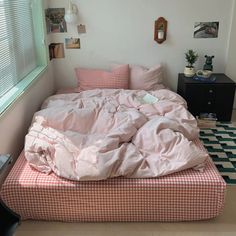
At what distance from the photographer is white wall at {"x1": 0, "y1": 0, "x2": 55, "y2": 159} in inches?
85.3

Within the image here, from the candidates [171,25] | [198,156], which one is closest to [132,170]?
[198,156]

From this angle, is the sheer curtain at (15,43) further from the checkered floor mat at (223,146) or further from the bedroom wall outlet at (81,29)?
the checkered floor mat at (223,146)

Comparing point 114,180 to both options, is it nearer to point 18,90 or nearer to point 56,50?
point 18,90

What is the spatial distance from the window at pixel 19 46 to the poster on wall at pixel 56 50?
26 centimetres

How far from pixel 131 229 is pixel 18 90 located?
147 centimetres

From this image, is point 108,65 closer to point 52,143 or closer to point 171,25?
point 171,25

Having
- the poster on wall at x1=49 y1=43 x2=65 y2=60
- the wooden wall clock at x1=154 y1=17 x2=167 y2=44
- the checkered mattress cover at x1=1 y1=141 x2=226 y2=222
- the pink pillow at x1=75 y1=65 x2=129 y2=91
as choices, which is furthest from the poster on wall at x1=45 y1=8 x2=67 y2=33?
the checkered mattress cover at x1=1 y1=141 x2=226 y2=222

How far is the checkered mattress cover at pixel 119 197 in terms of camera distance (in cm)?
190

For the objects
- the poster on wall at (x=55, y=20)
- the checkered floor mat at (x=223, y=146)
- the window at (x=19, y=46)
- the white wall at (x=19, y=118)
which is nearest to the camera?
the white wall at (x=19, y=118)

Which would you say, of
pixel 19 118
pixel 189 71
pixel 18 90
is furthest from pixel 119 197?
pixel 189 71

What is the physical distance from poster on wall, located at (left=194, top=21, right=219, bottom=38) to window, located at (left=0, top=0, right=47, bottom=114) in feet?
5.93

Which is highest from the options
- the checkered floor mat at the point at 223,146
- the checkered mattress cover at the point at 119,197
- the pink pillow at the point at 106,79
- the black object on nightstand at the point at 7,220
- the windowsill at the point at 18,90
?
the windowsill at the point at 18,90

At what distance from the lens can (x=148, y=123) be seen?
2381mm

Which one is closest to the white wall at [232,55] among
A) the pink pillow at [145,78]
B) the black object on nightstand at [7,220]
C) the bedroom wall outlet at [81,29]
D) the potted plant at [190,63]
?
the potted plant at [190,63]
